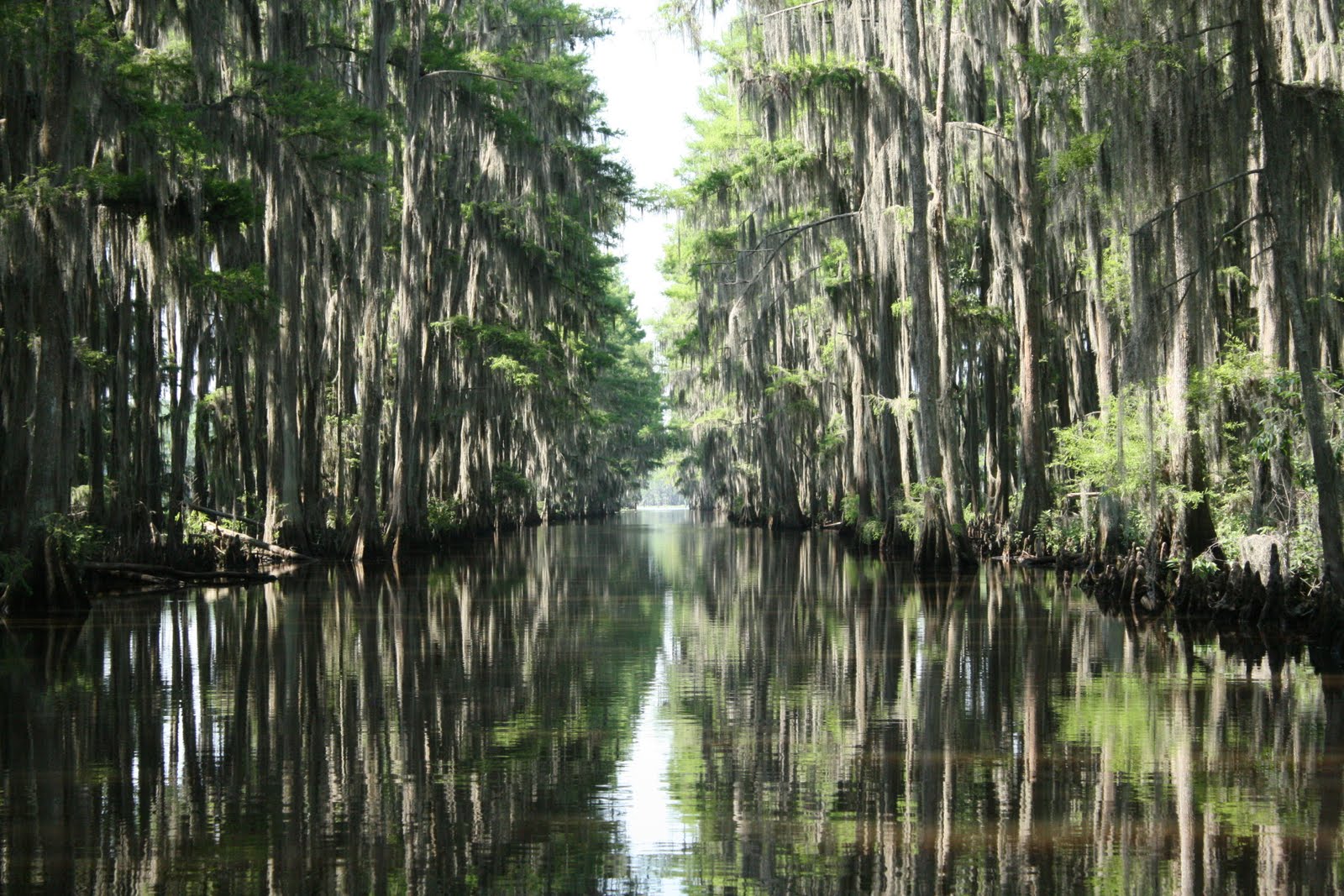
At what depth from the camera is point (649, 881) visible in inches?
177

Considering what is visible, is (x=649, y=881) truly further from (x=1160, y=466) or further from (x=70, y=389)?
(x=70, y=389)

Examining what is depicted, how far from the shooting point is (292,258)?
20.8m

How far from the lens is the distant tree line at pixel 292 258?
13.7 m

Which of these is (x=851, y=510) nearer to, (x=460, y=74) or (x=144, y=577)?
(x=460, y=74)

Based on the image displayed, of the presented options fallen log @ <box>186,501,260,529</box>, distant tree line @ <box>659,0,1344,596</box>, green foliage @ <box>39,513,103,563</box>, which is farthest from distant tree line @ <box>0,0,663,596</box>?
distant tree line @ <box>659,0,1344,596</box>

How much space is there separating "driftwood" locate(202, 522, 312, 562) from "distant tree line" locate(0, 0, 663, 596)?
808 millimetres

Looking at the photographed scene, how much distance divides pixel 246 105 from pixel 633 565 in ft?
35.7

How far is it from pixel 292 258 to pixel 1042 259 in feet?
40.2

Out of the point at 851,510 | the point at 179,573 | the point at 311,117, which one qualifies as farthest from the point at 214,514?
the point at 851,510

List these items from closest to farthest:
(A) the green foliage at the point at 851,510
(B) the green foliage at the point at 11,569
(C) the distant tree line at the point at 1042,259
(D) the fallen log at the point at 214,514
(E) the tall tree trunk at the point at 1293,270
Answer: (E) the tall tree trunk at the point at 1293,270 → (C) the distant tree line at the point at 1042,259 → (B) the green foliage at the point at 11,569 → (D) the fallen log at the point at 214,514 → (A) the green foliage at the point at 851,510

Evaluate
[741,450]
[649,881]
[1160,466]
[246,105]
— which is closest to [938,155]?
[1160,466]

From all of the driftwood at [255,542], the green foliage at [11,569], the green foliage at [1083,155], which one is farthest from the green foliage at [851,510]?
the green foliage at [11,569]

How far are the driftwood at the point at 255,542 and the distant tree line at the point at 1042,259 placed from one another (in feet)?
27.5

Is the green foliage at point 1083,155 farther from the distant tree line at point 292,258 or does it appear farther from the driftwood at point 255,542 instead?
the driftwood at point 255,542
